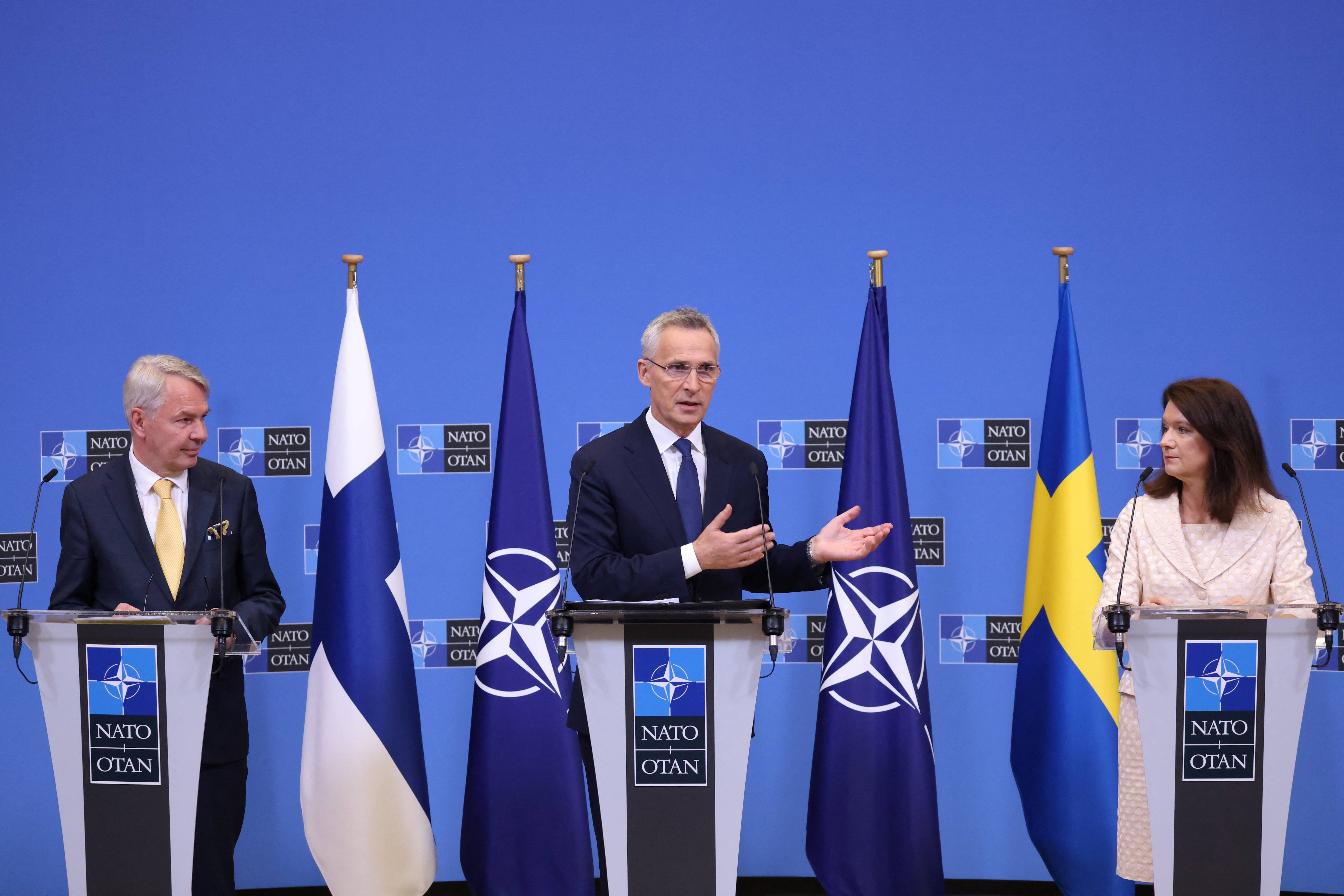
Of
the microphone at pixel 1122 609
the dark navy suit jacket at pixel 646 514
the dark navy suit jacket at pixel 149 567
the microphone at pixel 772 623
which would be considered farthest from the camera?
the dark navy suit jacket at pixel 149 567

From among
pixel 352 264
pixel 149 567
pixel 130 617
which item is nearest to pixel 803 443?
pixel 352 264

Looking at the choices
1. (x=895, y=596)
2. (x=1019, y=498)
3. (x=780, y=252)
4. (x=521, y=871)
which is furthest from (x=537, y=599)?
(x=1019, y=498)

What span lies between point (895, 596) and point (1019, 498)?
43.8 inches

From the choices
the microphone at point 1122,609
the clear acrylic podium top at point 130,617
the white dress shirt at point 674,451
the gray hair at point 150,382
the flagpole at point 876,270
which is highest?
the flagpole at point 876,270

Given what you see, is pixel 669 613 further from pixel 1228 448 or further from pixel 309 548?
pixel 309 548

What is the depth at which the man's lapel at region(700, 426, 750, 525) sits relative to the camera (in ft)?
8.04

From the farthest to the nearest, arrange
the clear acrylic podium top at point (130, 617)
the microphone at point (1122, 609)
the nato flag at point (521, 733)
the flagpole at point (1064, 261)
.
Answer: the flagpole at point (1064, 261), the nato flag at point (521, 733), the clear acrylic podium top at point (130, 617), the microphone at point (1122, 609)

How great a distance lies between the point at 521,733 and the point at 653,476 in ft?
3.86

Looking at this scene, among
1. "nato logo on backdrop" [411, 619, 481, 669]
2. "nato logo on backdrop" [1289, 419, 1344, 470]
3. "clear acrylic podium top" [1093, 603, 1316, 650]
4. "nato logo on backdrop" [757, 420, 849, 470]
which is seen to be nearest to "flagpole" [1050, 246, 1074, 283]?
"nato logo on backdrop" [757, 420, 849, 470]

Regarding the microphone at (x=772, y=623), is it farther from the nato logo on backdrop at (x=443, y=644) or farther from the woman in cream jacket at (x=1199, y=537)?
the nato logo on backdrop at (x=443, y=644)

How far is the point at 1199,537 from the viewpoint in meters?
2.65

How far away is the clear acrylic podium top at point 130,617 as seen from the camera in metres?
2.09

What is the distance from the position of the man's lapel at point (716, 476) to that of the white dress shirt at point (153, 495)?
1505mm

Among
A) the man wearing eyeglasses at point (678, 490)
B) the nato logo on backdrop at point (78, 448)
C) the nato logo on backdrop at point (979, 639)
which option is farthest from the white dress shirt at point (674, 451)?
the nato logo on backdrop at point (78, 448)
